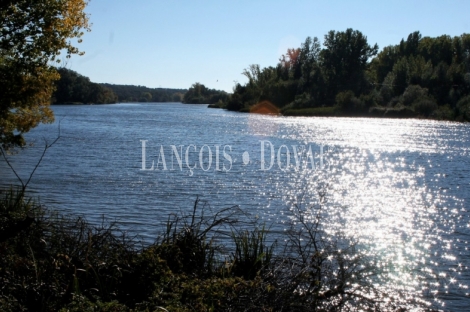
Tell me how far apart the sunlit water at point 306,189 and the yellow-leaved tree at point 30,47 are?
1.63 metres

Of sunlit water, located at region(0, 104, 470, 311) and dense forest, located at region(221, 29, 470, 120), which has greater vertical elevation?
dense forest, located at region(221, 29, 470, 120)

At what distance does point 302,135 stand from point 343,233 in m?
39.5

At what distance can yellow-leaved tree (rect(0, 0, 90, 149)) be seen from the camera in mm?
14422

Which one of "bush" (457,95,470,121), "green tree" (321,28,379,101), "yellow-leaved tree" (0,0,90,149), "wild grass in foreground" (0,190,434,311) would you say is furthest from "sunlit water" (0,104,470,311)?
"green tree" (321,28,379,101)

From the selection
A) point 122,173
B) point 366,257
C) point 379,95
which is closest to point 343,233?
point 366,257

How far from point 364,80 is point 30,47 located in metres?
103

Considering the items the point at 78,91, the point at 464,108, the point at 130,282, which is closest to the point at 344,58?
the point at 464,108

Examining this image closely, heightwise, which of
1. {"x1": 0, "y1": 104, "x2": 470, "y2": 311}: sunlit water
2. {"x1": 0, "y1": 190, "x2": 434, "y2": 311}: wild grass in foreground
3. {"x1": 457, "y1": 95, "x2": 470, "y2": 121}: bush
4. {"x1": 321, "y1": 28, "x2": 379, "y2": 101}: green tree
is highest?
{"x1": 321, "y1": 28, "x2": 379, "y2": 101}: green tree

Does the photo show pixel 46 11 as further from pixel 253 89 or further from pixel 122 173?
pixel 253 89

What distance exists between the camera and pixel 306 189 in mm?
23375

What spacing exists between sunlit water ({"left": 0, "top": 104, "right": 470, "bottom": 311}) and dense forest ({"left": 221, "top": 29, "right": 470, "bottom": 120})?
5317 centimetres

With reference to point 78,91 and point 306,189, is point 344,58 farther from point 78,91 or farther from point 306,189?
point 306,189

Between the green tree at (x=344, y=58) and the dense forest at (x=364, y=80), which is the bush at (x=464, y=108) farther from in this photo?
the green tree at (x=344, y=58)

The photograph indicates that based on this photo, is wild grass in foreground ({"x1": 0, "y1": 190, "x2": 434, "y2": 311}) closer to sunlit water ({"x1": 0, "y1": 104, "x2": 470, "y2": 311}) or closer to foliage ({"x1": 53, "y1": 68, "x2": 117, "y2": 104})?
sunlit water ({"x1": 0, "y1": 104, "x2": 470, "y2": 311})
